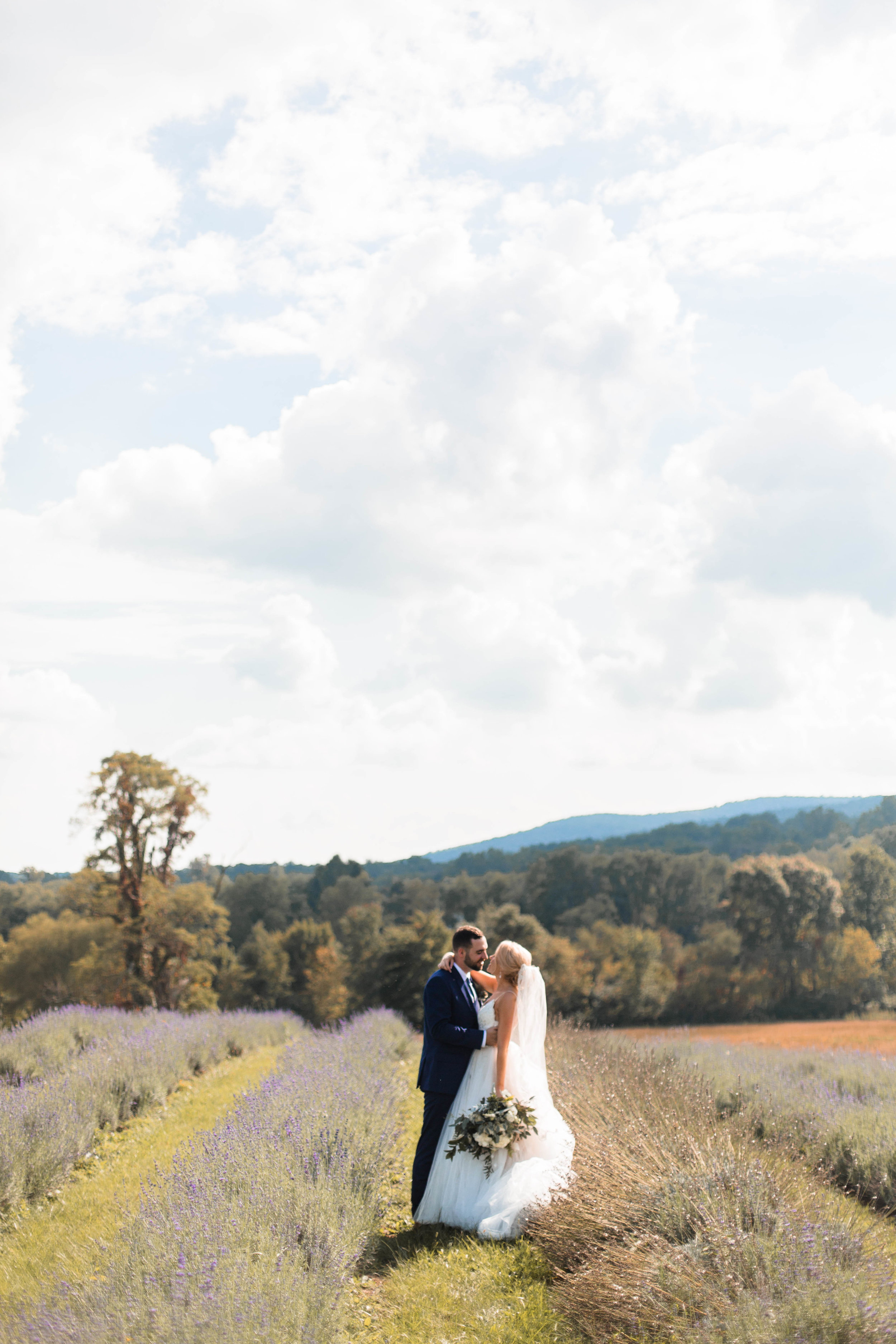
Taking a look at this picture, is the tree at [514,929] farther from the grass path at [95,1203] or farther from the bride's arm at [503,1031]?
the bride's arm at [503,1031]

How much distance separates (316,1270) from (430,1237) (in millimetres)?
1676

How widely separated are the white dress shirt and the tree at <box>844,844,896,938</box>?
47318 millimetres

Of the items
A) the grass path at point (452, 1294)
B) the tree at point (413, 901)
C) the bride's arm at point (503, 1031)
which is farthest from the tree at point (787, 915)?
the grass path at point (452, 1294)

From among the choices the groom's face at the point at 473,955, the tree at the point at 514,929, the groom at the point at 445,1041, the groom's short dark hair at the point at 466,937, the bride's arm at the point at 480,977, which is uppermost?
the groom's short dark hair at the point at 466,937

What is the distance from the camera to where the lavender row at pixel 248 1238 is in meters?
3.16

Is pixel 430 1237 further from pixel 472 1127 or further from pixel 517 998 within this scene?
pixel 517 998

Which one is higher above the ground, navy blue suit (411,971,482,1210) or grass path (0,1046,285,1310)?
navy blue suit (411,971,482,1210)

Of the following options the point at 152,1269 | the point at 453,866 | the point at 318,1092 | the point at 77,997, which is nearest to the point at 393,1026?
the point at 318,1092

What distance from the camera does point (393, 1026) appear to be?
15352 mm

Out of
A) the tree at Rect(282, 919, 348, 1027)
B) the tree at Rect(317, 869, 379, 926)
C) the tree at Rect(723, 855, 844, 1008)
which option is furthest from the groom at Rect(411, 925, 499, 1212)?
the tree at Rect(317, 869, 379, 926)

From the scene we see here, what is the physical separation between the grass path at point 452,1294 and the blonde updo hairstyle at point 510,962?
152 centimetres

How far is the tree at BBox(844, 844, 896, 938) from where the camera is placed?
153ft

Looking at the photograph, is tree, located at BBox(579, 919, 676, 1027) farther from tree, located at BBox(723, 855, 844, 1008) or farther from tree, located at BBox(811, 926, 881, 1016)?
tree, located at BBox(811, 926, 881, 1016)

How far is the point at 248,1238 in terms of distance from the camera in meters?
3.87
